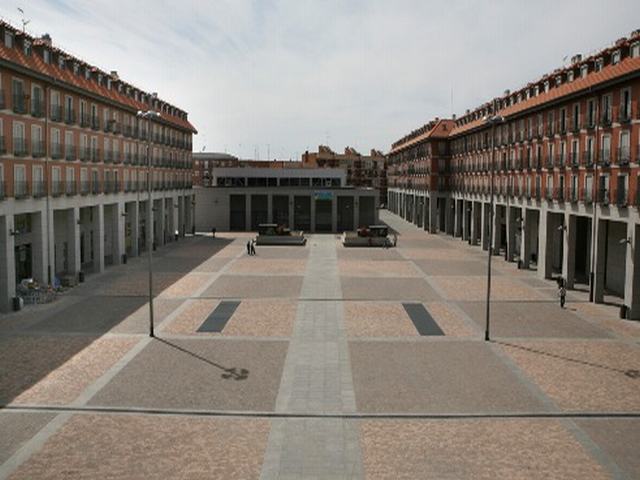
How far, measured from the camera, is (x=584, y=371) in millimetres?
23547

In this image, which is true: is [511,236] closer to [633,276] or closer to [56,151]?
[633,276]

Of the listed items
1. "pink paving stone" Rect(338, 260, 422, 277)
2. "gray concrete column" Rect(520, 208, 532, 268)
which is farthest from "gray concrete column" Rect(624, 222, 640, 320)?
"gray concrete column" Rect(520, 208, 532, 268)

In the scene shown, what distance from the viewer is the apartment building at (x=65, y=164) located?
3453 cm

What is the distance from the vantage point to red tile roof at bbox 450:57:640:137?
35016 mm

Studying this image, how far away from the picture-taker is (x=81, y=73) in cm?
4681

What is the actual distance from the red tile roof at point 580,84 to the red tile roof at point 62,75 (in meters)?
32.4

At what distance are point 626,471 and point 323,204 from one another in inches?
2813

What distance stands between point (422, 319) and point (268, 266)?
21.7m

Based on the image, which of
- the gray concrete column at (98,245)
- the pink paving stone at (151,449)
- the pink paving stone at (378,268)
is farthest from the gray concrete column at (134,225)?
the pink paving stone at (151,449)

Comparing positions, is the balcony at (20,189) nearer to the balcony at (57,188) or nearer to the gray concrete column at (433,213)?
the balcony at (57,188)

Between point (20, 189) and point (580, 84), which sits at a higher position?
point (580, 84)

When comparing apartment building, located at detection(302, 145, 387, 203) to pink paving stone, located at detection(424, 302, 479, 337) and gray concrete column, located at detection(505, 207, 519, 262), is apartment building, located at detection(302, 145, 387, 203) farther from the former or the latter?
pink paving stone, located at detection(424, 302, 479, 337)

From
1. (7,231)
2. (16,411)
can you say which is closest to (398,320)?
(16,411)

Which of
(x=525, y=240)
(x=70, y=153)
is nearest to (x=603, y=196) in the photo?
(x=525, y=240)
